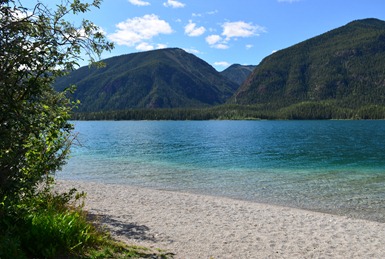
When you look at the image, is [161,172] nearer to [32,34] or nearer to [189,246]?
[189,246]

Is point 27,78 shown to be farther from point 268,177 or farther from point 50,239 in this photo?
point 268,177

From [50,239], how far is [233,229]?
30.3 ft

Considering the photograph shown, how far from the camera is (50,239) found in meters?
9.77

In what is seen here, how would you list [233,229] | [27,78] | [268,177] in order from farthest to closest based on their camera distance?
[268,177] < [233,229] < [27,78]

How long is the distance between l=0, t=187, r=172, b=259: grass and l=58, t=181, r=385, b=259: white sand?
6.63 feet

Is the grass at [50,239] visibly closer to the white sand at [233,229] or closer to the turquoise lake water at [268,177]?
the white sand at [233,229]

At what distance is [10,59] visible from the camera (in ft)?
26.3

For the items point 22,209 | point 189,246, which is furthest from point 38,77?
point 189,246

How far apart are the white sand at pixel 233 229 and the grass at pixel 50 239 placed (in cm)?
202

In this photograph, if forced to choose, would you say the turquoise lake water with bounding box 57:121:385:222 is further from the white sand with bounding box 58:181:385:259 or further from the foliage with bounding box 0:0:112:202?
the foliage with bounding box 0:0:112:202

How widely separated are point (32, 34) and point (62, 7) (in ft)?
5.24

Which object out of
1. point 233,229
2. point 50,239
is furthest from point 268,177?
point 50,239

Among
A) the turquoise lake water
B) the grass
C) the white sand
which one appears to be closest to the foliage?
the grass

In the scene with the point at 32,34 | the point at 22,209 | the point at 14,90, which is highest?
the point at 32,34
